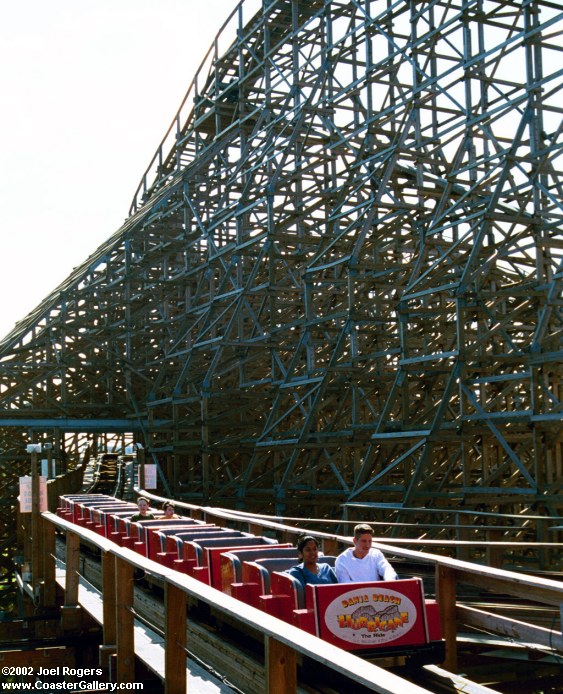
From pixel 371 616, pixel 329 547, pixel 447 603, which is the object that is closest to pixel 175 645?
pixel 371 616

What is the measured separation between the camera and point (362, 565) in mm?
7543

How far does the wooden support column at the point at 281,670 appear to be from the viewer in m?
4.22

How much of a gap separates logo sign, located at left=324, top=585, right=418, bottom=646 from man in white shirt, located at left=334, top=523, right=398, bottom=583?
0.85m

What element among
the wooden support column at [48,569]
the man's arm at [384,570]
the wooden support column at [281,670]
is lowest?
the wooden support column at [48,569]

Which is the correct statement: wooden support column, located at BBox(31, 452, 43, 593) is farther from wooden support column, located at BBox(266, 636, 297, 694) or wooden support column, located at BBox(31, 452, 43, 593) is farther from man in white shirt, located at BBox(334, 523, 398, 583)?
wooden support column, located at BBox(266, 636, 297, 694)

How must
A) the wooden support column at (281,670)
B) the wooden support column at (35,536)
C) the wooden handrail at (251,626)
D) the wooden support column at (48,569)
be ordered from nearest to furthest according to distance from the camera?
the wooden handrail at (251,626) < the wooden support column at (281,670) < the wooden support column at (48,569) < the wooden support column at (35,536)

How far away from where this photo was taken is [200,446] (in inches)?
1065

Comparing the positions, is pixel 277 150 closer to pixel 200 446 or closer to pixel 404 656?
pixel 200 446

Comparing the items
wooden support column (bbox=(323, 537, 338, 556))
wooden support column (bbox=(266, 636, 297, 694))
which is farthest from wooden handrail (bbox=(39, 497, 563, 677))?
wooden support column (bbox=(323, 537, 338, 556))

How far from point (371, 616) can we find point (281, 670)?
2475mm

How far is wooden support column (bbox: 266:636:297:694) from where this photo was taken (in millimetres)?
4219

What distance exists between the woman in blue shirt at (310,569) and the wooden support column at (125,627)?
4.07 feet

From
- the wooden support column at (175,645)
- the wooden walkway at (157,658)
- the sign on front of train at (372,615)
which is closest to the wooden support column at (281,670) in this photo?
the wooden support column at (175,645)

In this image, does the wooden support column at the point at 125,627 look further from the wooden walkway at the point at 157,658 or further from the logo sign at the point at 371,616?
the logo sign at the point at 371,616
